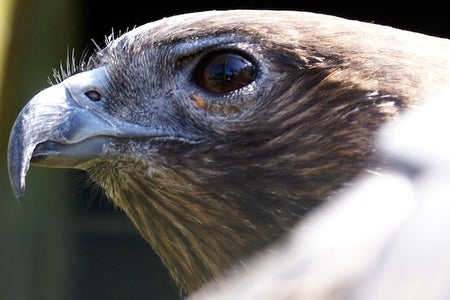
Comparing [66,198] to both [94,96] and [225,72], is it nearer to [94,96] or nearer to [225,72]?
[94,96]

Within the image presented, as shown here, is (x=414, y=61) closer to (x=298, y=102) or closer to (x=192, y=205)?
(x=298, y=102)

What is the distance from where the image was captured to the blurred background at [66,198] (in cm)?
557

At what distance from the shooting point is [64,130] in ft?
8.69

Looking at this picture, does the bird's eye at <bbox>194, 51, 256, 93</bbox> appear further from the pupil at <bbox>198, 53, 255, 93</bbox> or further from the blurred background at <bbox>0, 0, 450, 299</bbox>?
the blurred background at <bbox>0, 0, 450, 299</bbox>

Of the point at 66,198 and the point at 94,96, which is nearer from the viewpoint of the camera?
the point at 94,96

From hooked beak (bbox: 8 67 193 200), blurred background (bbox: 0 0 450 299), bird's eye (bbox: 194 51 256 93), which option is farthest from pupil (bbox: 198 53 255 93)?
blurred background (bbox: 0 0 450 299)

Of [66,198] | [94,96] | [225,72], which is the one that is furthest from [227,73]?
[66,198]

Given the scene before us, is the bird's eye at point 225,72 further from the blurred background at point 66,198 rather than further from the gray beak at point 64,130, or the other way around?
the blurred background at point 66,198

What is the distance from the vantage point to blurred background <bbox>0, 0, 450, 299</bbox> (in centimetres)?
557

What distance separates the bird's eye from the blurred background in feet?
8.80

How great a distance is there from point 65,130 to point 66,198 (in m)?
3.63

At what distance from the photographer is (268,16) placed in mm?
2750

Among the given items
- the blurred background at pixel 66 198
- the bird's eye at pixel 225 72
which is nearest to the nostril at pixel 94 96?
the bird's eye at pixel 225 72

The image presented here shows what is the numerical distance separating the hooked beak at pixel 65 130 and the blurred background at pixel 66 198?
2599 millimetres
